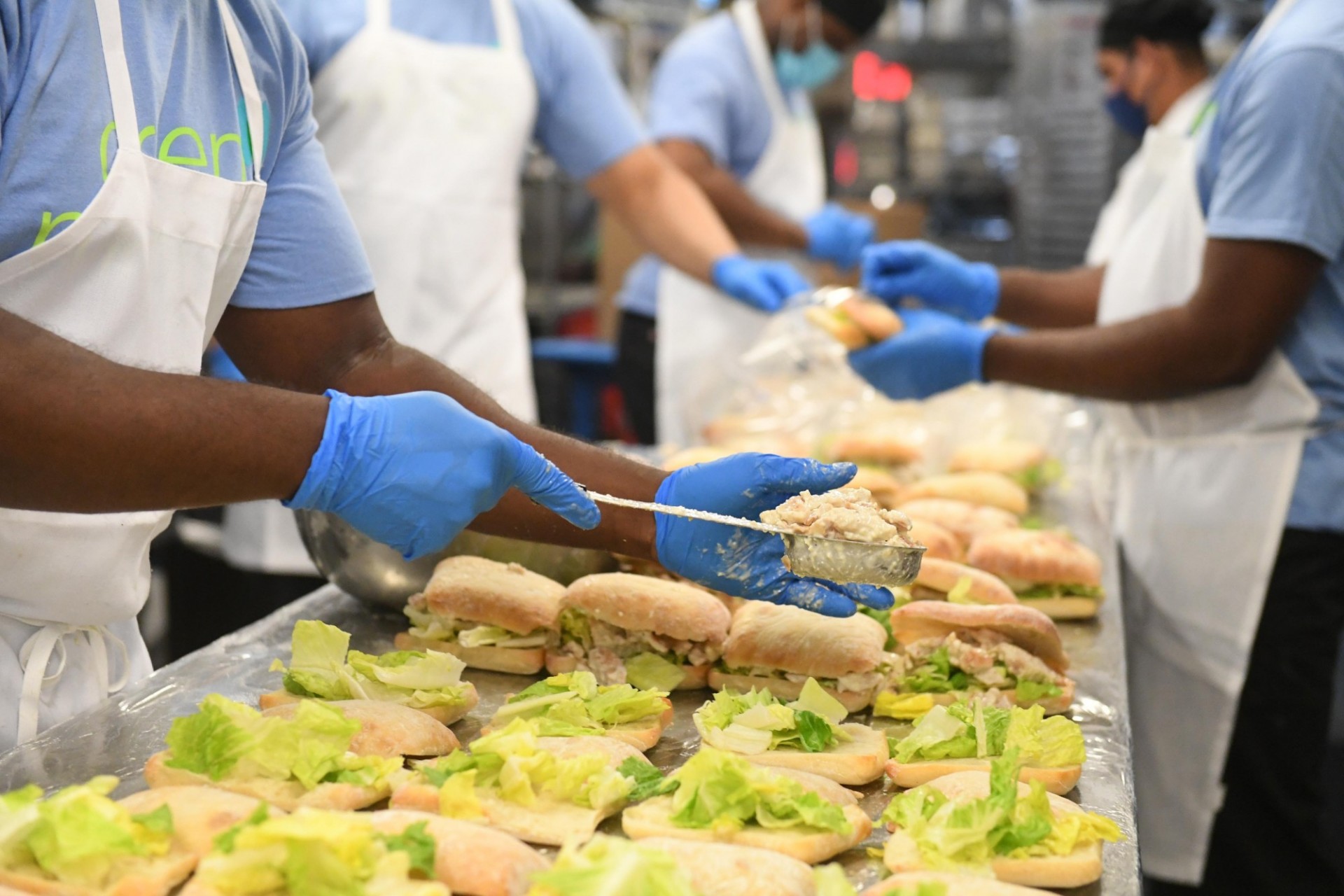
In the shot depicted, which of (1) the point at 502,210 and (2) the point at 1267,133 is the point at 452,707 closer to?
(2) the point at 1267,133

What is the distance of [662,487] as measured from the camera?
1685 millimetres

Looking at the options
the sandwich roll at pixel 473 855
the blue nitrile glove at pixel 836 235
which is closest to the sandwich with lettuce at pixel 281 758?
the sandwich roll at pixel 473 855

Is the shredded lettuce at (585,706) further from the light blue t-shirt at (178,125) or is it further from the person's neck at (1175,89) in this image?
the person's neck at (1175,89)

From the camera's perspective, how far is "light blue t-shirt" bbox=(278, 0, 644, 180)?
120 inches

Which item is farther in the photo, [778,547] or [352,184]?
[352,184]

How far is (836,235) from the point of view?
14.8ft

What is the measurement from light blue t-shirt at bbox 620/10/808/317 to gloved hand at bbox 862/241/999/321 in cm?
122

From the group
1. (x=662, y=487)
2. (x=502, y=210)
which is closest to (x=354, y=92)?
(x=502, y=210)

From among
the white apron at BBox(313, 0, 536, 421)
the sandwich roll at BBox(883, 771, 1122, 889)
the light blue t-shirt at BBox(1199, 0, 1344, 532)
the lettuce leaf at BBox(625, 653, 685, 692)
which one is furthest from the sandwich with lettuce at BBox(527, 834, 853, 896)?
the white apron at BBox(313, 0, 536, 421)

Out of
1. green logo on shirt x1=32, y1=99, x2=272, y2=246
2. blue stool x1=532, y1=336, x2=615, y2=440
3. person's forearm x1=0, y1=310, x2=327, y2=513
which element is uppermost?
green logo on shirt x1=32, y1=99, x2=272, y2=246

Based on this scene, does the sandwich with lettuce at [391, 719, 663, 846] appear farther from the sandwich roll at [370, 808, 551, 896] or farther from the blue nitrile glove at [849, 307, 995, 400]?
the blue nitrile glove at [849, 307, 995, 400]

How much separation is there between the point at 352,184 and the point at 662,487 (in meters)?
1.86

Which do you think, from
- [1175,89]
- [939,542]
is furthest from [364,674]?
[1175,89]

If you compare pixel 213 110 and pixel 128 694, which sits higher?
pixel 213 110
